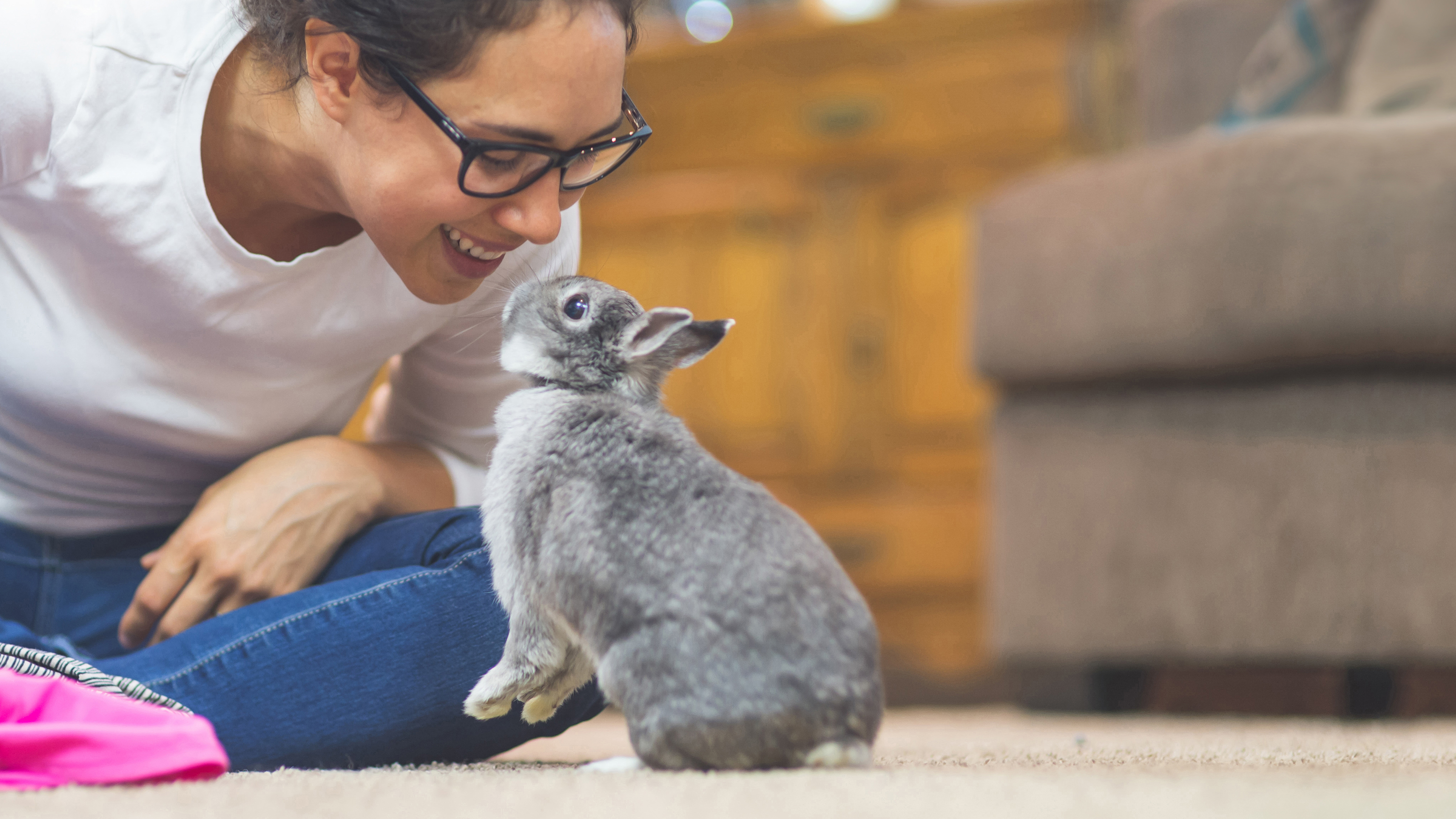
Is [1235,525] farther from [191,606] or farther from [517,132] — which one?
[191,606]

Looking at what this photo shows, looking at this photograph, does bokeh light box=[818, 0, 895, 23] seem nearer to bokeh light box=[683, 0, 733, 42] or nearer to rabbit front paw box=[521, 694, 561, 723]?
bokeh light box=[683, 0, 733, 42]

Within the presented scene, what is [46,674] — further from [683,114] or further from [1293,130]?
[683,114]

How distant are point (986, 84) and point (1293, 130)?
1302 mm

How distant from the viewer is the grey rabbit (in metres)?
0.71

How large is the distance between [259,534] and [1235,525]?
1057 mm

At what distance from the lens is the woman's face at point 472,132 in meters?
0.83

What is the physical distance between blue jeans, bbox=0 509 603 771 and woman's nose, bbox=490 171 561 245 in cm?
24

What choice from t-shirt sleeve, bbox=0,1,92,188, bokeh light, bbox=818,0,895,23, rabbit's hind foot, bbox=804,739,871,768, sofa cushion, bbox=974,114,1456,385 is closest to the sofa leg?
sofa cushion, bbox=974,114,1456,385

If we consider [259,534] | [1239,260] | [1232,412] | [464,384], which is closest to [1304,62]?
[1239,260]

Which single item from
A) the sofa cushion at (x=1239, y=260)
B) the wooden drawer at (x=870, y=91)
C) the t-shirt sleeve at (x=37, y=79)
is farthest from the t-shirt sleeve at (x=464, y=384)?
the wooden drawer at (x=870, y=91)

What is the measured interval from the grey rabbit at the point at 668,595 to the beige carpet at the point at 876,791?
0.03 meters

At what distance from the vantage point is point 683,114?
2980 millimetres

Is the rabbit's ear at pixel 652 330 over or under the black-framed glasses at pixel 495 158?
under

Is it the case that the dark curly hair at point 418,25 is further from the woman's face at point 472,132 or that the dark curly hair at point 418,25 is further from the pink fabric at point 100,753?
the pink fabric at point 100,753
